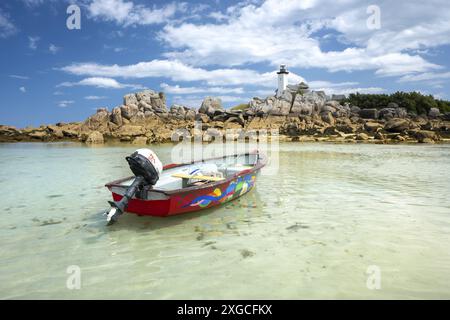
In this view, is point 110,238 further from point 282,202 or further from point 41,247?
point 282,202

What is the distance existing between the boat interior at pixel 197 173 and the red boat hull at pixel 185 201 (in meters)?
0.42

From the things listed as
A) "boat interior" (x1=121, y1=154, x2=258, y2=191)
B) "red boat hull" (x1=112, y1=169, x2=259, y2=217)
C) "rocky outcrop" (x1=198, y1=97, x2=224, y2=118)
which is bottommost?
"red boat hull" (x1=112, y1=169, x2=259, y2=217)

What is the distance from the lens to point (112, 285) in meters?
4.71

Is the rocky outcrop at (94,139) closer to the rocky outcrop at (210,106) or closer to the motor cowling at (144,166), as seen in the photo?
the rocky outcrop at (210,106)

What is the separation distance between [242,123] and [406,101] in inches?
1791

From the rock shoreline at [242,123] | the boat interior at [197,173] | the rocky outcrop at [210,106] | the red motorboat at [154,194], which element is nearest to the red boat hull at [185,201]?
the red motorboat at [154,194]

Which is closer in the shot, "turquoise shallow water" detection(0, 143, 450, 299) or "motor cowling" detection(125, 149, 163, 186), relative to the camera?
"turquoise shallow water" detection(0, 143, 450, 299)

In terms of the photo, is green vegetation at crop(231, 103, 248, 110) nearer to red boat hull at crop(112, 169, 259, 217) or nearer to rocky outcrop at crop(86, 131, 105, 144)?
rocky outcrop at crop(86, 131, 105, 144)

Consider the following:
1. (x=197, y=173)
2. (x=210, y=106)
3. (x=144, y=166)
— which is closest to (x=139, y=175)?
(x=144, y=166)

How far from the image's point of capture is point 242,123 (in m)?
59.8

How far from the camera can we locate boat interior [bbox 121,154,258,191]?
8828mm

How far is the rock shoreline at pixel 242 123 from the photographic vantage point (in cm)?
4784

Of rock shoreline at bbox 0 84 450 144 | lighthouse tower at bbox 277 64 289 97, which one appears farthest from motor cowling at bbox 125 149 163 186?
lighthouse tower at bbox 277 64 289 97

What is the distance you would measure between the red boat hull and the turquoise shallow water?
13.0 inches
